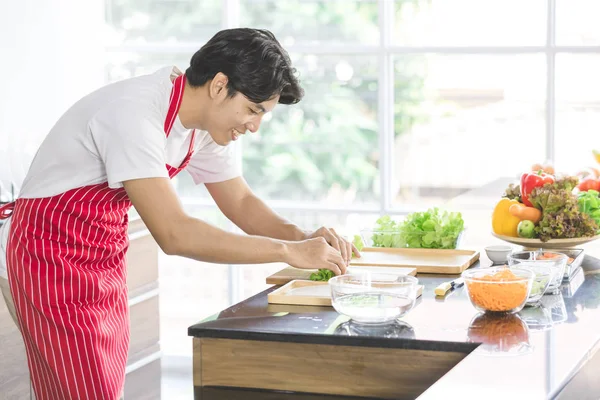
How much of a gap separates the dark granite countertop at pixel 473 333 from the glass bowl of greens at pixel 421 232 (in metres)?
0.43

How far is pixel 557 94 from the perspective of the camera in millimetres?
5305

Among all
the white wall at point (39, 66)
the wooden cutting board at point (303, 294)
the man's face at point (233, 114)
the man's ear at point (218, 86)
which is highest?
the white wall at point (39, 66)

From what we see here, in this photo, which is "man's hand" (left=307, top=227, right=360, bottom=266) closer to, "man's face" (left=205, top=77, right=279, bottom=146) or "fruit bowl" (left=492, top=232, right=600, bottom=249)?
"man's face" (left=205, top=77, right=279, bottom=146)

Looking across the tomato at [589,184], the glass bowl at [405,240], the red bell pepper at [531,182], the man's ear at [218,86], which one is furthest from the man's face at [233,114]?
the tomato at [589,184]

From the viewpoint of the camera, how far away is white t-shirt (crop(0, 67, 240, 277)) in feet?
7.54

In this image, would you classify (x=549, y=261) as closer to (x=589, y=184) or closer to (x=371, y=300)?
(x=371, y=300)

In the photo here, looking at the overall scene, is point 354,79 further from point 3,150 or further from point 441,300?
point 441,300

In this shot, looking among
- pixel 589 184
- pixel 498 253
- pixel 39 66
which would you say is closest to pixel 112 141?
pixel 498 253

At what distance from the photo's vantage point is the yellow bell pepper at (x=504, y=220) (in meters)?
2.98

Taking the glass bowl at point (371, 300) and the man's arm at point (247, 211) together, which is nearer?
the glass bowl at point (371, 300)

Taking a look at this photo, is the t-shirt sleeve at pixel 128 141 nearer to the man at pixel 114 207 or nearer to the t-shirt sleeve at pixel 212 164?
the man at pixel 114 207

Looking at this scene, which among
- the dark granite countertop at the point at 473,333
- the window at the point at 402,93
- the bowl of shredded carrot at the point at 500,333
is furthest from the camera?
the window at the point at 402,93

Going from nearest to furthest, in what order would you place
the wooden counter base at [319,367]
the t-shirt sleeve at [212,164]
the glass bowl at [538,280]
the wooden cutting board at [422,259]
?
the wooden counter base at [319,367]
the glass bowl at [538,280]
the wooden cutting board at [422,259]
the t-shirt sleeve at [212,164]

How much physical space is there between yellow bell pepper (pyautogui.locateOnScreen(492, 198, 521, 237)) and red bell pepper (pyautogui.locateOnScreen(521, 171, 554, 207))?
0.04m
